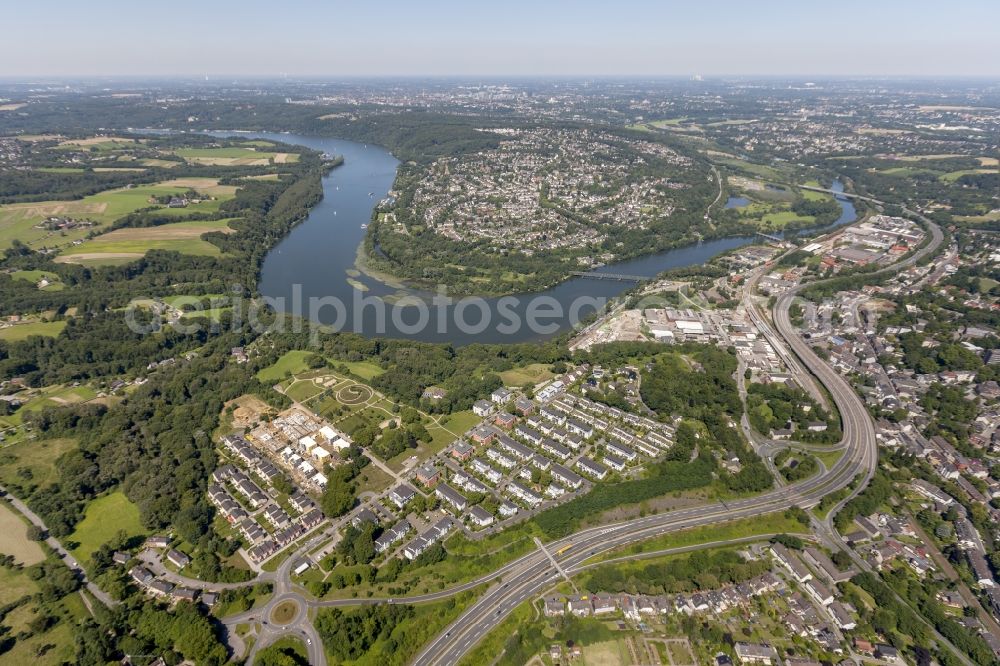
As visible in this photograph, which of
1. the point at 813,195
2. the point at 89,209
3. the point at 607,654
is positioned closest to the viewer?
the point at 607,654

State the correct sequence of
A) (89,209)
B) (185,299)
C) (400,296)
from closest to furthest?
(185,299)
(400,296)
(89,209)

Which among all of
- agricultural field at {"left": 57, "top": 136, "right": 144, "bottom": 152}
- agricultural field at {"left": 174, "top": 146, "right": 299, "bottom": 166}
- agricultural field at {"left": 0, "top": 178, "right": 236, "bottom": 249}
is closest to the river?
agricultural field at {"left": 0, "top": 178, "right": 236, "bottom": 249}

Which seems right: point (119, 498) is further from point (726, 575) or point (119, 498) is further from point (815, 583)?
point (815, 583)

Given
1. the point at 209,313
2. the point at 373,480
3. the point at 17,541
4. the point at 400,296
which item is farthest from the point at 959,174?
the point at 17,541

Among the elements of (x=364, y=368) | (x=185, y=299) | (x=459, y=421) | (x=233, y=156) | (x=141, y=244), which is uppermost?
(x=233, y=156)

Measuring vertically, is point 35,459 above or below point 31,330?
below

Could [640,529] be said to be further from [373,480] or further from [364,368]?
[364,368]
